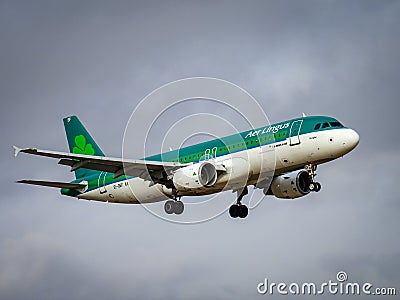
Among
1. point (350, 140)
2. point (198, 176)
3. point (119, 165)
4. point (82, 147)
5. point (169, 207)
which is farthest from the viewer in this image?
point (82, 147)

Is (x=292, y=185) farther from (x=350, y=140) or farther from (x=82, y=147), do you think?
(x=82, y=147)

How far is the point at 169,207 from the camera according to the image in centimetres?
6775

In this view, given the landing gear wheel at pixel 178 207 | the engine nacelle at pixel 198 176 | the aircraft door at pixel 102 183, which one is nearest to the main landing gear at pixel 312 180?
the engine nacelle at pixel 198 176

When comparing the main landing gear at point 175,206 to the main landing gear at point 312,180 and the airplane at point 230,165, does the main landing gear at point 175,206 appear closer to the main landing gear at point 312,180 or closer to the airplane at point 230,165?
the airplane at point 230,165

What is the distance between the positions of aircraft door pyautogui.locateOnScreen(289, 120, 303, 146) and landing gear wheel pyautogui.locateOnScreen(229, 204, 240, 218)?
10.9 metres

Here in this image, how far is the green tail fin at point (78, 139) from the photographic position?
7831cm

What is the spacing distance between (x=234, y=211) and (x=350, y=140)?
13583mm

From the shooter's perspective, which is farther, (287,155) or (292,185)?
(292,185)

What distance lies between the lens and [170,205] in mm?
67688

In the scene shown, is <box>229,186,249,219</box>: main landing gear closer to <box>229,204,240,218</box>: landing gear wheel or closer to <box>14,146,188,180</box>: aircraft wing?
<box>229,204,240,218</box>: landing gear wheel

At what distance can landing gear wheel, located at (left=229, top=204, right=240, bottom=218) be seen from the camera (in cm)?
7081

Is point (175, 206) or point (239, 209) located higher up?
point (239, 209)

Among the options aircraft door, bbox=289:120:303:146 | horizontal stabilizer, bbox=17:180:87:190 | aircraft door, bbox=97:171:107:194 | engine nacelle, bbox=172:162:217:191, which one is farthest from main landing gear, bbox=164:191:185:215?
Result: aircraft door, bbox=289:120:303:146

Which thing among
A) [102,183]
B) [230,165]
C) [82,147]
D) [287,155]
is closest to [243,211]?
[230,165]
